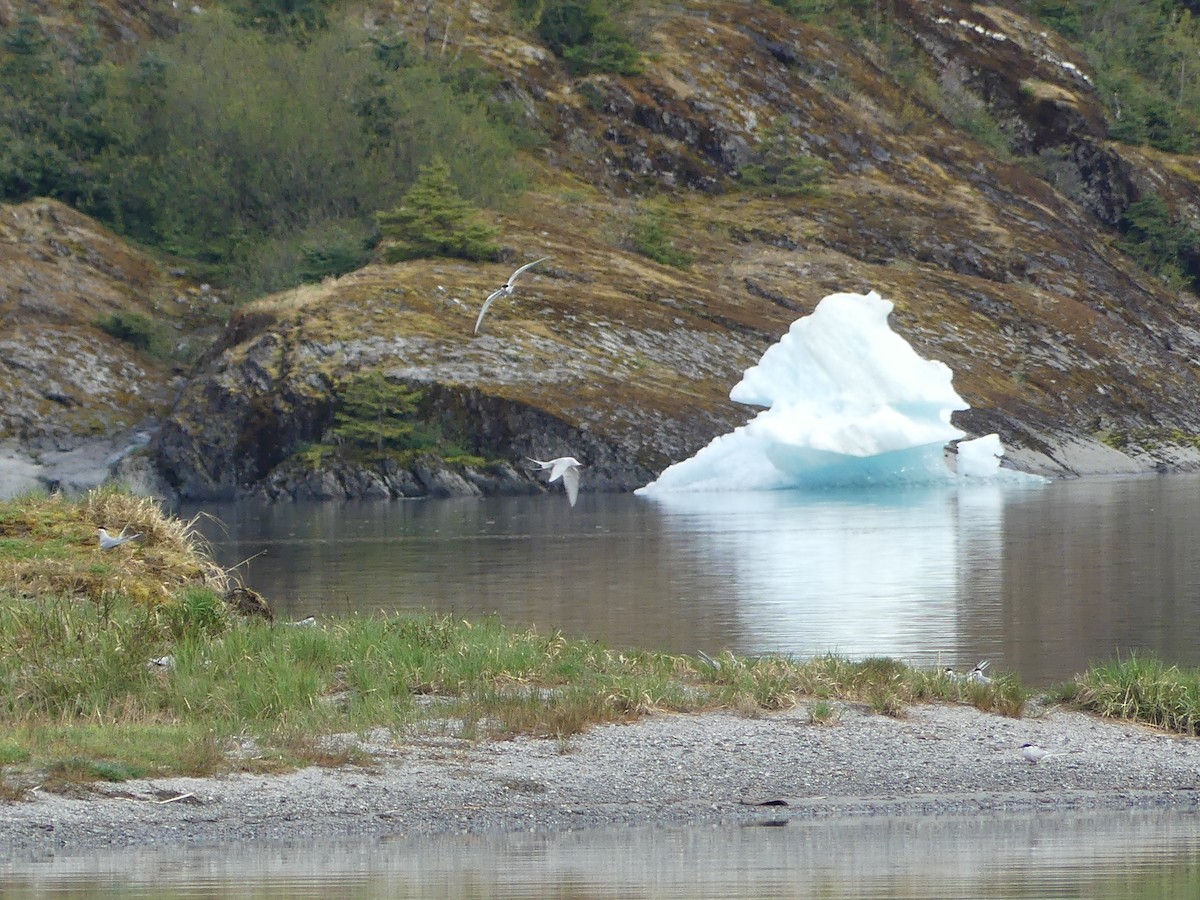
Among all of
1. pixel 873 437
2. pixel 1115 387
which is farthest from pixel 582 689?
pixel 1115 387

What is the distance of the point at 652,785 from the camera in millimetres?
13312

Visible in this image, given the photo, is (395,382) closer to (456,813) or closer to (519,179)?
(519,179)

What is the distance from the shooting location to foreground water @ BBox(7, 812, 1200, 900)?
34.3 feet

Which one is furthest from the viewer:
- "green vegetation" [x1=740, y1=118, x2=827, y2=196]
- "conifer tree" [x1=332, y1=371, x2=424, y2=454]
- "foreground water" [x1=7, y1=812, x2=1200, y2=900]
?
"green vegetation" [x1=740, y1=118, x2=827, y2=196]

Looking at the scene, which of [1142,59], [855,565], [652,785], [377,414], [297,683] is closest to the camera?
[652,785]

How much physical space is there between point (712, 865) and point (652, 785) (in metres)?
2.07

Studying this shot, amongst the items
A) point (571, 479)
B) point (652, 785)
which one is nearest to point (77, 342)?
point (571, 479)

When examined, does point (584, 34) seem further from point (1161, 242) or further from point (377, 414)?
point (377, 414)

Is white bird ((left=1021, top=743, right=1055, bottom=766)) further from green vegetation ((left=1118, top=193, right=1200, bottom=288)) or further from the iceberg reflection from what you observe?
green vegetation ((left=1118, top=193, right=1200, bottom=288))

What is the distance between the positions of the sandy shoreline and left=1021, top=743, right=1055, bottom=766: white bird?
7 centimetres

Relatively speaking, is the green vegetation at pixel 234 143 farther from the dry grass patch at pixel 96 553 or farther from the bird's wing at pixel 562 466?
the dry grass patch at pixel 96 553

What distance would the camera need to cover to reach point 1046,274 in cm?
8325

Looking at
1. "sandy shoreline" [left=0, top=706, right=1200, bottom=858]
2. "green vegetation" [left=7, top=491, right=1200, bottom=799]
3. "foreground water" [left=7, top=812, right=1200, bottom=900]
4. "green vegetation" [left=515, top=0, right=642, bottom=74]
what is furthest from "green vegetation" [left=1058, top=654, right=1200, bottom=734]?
"green vegetation" [left=515, top=0, right=642, bottom=74]

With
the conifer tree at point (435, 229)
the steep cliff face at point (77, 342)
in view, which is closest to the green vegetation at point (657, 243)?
the conifer tree at point (435, 229)
